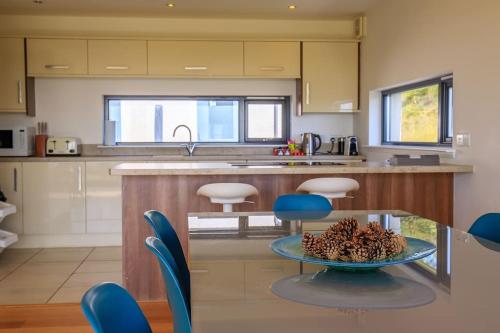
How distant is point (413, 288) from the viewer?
1248 millimetres

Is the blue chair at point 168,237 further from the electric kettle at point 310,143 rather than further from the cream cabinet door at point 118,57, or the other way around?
the electric kettle at point 310,143

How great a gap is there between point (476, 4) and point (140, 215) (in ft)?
8.60

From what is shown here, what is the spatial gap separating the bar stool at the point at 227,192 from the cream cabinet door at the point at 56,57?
9.15 ft

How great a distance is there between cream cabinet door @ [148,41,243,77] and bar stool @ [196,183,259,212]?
248 centimetres

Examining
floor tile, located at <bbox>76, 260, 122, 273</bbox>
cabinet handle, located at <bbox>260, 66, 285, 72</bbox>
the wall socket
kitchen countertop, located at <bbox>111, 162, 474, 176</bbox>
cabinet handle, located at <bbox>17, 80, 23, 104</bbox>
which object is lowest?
floor tile, located at <bbox>76, 260, 122, 273</bbox>

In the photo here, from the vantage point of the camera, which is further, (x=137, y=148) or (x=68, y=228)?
(x=137, y=148)

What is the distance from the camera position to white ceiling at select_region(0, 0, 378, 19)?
511 cm

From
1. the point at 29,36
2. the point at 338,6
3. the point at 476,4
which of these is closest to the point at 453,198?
the point at 476,4

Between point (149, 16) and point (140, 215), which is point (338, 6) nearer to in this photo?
point (149, 16)

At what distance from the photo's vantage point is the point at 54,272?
431 centimetres

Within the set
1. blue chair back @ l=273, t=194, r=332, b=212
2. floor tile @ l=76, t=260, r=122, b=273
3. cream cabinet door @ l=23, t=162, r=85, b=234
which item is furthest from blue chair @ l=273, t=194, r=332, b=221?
cream cabinet door @ l=23, t=162, r=85, b=234

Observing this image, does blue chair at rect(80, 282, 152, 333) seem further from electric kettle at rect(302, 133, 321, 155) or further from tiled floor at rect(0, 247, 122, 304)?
electric kettle at rect(302, 133, 321, 155)

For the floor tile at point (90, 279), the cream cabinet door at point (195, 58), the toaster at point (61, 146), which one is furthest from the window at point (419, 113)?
the toaster at point (61, 146)

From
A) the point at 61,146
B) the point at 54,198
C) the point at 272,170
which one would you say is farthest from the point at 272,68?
the point at 54,198
